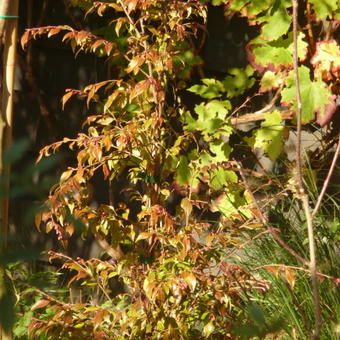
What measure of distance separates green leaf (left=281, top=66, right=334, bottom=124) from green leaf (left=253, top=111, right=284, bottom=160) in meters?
0.16

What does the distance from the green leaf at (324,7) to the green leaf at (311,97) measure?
286 mm

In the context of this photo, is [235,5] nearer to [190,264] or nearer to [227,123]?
[227,123]

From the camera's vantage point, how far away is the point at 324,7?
3.79 meters

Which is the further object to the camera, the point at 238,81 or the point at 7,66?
the point at 238,81

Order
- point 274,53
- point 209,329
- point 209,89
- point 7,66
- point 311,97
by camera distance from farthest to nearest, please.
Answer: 1. point 209,89
2. point 274,53
3. point 311,97
4. point 7,66
5. point 209,329

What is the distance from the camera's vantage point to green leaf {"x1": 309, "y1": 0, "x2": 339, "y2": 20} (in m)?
3.77

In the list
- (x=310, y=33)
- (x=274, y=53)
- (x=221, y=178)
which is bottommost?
(x=221, y=178)

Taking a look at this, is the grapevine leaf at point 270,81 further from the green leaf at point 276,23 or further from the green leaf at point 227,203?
the green leaf at point 227,203

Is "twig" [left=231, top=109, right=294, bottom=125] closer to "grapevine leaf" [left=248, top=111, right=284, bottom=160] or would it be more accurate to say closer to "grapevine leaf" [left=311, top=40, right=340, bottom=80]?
"grapevine leaf" [left=248, top=111, right=284, bottom=160]

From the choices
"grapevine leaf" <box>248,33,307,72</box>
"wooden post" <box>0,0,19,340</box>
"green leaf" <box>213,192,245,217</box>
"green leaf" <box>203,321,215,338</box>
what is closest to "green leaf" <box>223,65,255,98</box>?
"grapevine leaf" <box>248,33,307,72</box>

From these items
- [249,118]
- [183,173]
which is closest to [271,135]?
[249,118]

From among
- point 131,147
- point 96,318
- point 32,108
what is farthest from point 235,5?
point 96,318

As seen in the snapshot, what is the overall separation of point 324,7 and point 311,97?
1.53 feet

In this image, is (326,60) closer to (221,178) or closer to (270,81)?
(270,81)
